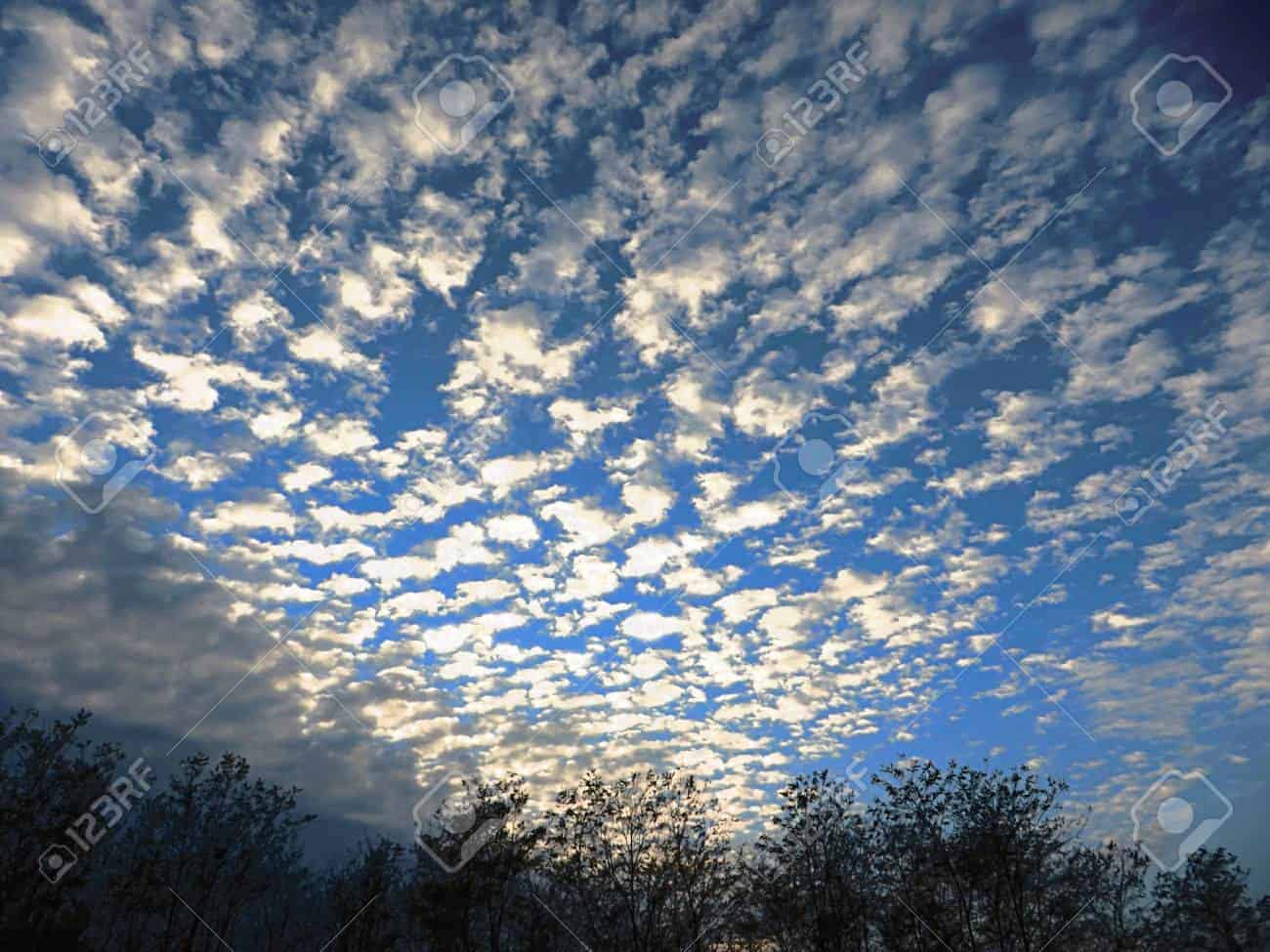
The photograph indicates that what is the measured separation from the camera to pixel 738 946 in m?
34.6

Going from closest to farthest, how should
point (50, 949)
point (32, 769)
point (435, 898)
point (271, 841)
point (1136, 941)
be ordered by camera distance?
point (50, 949), point (32, 769), point (435, 898), point (271, 841), point (1136, 941)

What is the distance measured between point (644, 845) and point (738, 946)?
7.25 metres

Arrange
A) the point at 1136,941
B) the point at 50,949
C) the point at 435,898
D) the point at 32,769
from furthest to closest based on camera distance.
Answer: the point at 1136,941 → the point at 435,898 → the point at 32,769 → the point at 50,949

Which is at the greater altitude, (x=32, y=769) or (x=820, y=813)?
(x=820, y=813)

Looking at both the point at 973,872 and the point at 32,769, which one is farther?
the point at 973,872

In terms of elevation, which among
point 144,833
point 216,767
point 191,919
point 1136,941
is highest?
point 1136,941

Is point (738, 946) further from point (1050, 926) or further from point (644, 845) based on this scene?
point (1050, 926)

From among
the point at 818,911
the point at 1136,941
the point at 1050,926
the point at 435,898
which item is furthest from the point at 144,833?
the point at 1136,941

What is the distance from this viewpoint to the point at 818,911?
33.1 meters

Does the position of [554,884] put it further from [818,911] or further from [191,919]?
[191,919]

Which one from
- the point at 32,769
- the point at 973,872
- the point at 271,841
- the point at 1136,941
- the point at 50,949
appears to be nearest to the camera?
the point at 50,949

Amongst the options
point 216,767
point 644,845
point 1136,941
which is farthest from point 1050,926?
point 216,767

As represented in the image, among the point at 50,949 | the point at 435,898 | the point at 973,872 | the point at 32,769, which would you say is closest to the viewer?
the point at 50,949

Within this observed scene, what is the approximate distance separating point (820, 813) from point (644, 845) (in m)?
8.29
